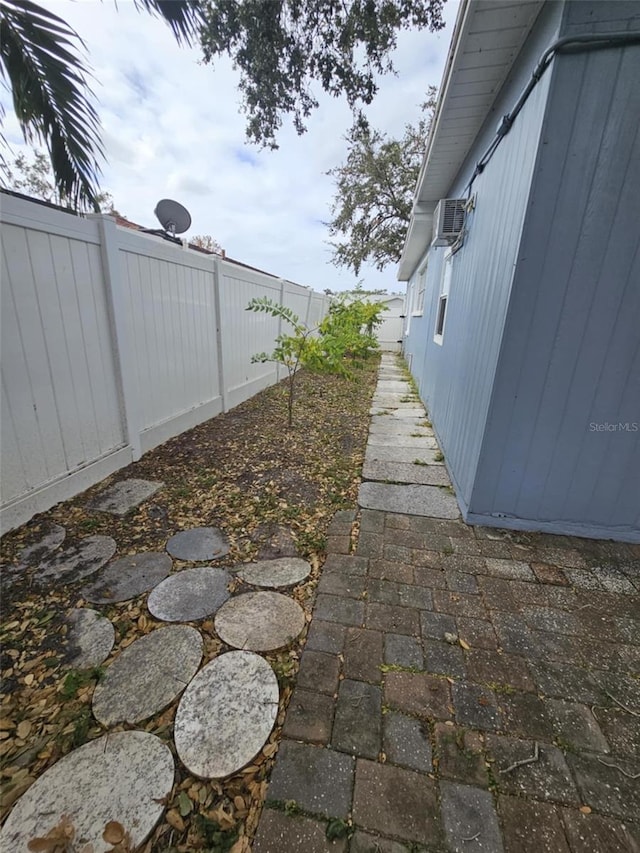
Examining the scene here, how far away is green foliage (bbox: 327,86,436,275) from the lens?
1397 cm

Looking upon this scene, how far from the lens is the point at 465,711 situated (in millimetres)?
1357

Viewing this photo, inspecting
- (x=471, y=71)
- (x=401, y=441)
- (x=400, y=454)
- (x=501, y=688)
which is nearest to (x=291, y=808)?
(x=501, y=688)

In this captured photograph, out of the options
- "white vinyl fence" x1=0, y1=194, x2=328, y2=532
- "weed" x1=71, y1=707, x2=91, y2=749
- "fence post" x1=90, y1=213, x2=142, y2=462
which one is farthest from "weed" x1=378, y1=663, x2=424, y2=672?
"fence post" x1=90, y1=213, x2=142, y2=462

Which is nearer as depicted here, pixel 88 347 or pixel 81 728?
pixel 81 728

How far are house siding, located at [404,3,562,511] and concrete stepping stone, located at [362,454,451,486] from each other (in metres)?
0.13

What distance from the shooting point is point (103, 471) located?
9.77 ft

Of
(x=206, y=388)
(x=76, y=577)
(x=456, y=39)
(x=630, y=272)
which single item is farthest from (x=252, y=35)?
(x=76, y=577)

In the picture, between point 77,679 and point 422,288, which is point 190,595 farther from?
point 422,288

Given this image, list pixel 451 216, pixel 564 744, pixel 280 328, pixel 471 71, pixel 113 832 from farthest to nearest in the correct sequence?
pixel 280 328 < pixel 451 216 < pixel 471 71 < pixel 564 744 < pixel 113 832

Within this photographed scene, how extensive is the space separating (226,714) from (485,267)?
10.3 ft

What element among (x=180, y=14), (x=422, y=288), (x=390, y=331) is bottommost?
(x=390, y=331)

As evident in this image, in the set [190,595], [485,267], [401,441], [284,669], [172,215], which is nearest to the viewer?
[284,669]

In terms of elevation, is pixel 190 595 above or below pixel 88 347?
below

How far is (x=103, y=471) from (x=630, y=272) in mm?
3886
